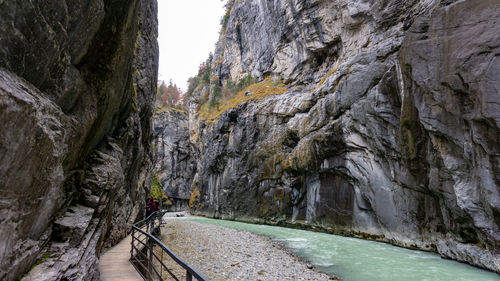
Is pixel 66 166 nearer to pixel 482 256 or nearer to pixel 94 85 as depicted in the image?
pixel 94 85

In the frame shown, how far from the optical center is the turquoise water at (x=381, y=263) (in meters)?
9.52

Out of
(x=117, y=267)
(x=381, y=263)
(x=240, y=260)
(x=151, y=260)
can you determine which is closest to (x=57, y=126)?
(x=151, y=260)

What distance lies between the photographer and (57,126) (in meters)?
4.82

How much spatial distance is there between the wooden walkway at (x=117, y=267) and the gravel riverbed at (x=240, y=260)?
7.56ft

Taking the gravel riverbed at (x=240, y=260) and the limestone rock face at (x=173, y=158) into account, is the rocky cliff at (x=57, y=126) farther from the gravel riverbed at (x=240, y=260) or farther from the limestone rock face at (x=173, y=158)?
the limestone rock face at (x=173, y=158)

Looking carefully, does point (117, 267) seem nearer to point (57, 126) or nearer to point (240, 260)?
point (57, 126)

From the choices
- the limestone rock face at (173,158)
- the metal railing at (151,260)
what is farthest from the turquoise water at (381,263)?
the limestone rock face at (173,158)

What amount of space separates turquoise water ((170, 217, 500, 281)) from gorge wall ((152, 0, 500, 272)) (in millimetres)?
962

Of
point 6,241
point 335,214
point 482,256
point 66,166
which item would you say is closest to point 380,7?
point 335,214

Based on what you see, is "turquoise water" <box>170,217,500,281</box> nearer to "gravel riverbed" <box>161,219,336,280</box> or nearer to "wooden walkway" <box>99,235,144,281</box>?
"gravel riverbed" <box>161,219,336,280</box>

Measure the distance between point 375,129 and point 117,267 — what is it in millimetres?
16742

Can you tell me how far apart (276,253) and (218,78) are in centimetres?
4695

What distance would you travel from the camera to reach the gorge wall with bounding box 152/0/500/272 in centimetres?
1110

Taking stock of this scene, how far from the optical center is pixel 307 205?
24516mm
